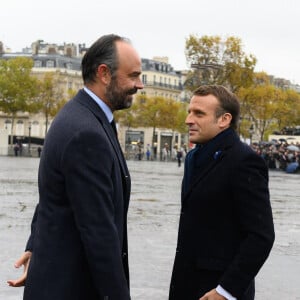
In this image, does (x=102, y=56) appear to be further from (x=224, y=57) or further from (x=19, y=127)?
(x=19, y=127)

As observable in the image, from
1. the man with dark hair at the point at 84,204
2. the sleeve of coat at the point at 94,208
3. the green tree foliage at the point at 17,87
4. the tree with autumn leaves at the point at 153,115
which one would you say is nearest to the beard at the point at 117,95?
the man with dark hair at the point at 84,204

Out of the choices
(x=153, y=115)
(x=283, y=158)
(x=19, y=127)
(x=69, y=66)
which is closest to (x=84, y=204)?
(x=283, y=158)

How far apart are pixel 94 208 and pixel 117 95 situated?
62 cm

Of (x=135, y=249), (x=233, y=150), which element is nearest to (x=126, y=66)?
(x=233, y=150)

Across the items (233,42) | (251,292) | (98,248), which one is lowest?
(251,292)

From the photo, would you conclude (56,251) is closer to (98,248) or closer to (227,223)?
(98,248)

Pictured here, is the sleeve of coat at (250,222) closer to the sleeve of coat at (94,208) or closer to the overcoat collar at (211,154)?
the overcoat collar at (211,154)

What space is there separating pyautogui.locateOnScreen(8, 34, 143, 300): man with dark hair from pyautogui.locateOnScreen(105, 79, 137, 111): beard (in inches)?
1.0

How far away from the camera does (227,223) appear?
165 inches

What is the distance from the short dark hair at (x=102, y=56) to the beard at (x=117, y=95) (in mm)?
65

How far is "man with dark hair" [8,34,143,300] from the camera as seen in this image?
11.7ft

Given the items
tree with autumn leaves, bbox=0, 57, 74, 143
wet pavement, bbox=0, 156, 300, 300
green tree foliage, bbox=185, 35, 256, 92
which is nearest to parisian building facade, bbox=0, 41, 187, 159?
tree with autumn leaves, bbox=0, 57, 74, 143

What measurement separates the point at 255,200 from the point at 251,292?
0.52 meters

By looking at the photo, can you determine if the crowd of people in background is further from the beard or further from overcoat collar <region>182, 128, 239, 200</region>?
the beard
